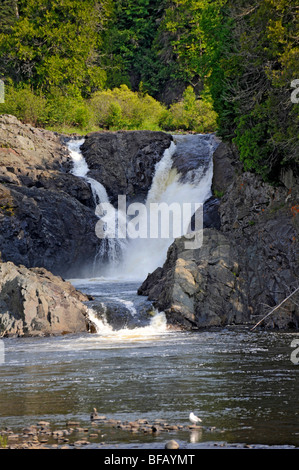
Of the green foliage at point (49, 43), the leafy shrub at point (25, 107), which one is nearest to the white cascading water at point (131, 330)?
the leafy shrub at point (25, 107)

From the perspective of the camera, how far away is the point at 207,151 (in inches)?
1619

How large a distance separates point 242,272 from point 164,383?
12.6m

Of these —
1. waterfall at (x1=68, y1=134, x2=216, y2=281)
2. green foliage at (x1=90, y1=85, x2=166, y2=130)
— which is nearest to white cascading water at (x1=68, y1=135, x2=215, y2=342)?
waterfall at (x1=68, y1=134, x2=216, y2=281)

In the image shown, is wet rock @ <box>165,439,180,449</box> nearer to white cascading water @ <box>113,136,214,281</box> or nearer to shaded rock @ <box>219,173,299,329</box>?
shaded rock @ <box>219,173,299,329</box>

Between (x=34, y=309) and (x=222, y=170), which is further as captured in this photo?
(x=222, y=170)

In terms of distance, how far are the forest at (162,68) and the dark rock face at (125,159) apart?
18.5ft

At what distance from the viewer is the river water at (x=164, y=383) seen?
36.5 ft

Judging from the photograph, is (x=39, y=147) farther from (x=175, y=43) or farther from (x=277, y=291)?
(x=175, y=43)

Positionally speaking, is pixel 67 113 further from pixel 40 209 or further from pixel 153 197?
pixel 40 209

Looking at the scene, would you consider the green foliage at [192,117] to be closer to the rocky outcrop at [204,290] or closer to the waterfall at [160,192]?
the waterfall at [160,192]

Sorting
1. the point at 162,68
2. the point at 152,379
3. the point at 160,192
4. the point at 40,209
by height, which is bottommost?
the point at 152,379

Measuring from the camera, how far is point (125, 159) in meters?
42.6

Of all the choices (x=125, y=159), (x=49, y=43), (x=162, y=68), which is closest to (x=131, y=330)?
(x=125, y=159)
